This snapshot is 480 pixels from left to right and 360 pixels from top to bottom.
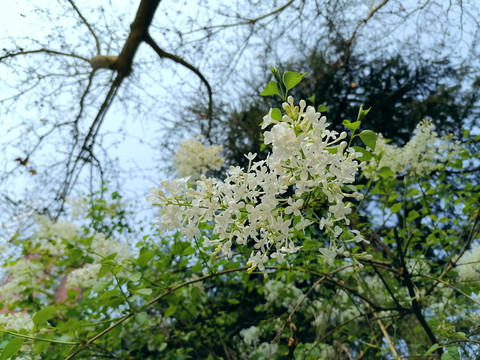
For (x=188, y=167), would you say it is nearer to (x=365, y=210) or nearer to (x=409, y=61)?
(x=365, y=210)

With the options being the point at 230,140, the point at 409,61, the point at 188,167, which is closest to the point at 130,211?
the point at 188,167

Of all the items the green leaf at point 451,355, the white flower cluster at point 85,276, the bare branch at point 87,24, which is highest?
the bare branch at point 87,24

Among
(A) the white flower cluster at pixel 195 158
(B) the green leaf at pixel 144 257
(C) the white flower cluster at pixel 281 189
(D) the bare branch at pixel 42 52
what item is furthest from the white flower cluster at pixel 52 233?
(C) the white flower cluster at pixel 281 189

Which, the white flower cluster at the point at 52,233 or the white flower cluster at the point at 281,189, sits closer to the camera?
the white flower cluster at the point at 281,189

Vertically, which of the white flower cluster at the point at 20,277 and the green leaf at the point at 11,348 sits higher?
the white flower cluster at the point at 20,277

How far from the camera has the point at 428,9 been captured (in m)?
2.64

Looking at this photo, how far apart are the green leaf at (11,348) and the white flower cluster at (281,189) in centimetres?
44

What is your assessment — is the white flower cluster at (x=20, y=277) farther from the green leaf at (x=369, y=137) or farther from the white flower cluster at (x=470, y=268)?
the white flower cluster at (x=470, y=268)

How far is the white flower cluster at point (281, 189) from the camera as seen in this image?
56 centimetres

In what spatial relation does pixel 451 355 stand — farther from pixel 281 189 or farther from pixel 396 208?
pixel 396 208

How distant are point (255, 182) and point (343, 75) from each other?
3.72 meters

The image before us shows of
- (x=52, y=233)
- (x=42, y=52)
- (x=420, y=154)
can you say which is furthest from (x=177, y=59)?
(x=420, y=154)

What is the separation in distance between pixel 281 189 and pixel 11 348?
2.13 feet

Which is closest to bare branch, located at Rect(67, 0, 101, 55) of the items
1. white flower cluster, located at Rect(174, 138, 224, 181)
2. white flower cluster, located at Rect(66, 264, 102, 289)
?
white flower cluster, located at Rect(174, 138, 224, 181)
